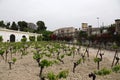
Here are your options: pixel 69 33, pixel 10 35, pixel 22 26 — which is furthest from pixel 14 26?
pixel 10 35

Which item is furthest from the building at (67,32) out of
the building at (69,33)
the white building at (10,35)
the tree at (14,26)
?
the white building at (10,35)

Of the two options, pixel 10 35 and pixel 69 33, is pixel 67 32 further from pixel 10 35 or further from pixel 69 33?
pixel 10 35

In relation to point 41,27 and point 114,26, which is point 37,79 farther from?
point 41,27

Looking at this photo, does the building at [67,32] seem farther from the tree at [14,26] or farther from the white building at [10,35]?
the white building at [10,35]

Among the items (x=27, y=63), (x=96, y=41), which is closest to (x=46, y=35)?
(x=96, y=41)

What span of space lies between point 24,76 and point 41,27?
68409mm

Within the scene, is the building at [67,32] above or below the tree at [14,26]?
below

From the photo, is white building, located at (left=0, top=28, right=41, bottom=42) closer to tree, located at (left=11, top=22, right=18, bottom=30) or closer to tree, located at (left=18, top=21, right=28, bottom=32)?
tree, located at (left=18, top=21, right=28, bottom=32)

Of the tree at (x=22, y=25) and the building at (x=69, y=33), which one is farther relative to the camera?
the tree at (x=22, y=25)

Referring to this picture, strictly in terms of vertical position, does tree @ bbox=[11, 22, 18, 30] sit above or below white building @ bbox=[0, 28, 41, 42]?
above

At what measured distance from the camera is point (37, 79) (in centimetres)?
960

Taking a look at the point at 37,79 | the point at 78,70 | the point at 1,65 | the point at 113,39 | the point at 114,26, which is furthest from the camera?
the point at 114,26

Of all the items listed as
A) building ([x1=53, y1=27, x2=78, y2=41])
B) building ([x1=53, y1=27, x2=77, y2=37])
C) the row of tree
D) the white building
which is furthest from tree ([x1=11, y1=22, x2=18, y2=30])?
building ([x1=53, y1=27, x2=77, y2=37])

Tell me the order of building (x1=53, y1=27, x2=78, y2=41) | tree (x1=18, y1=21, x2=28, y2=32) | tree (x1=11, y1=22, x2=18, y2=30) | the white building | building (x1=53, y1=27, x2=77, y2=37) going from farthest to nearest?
building (x1=53, y1=27, x2=77, y2=37)
tree (x1=11, y1=22, x2=18, y2=30)
tree (x1=18, y1=21, x2=28, y2=32)
building (x1=53, y1=27, x2=78, y2=41)
the white building
